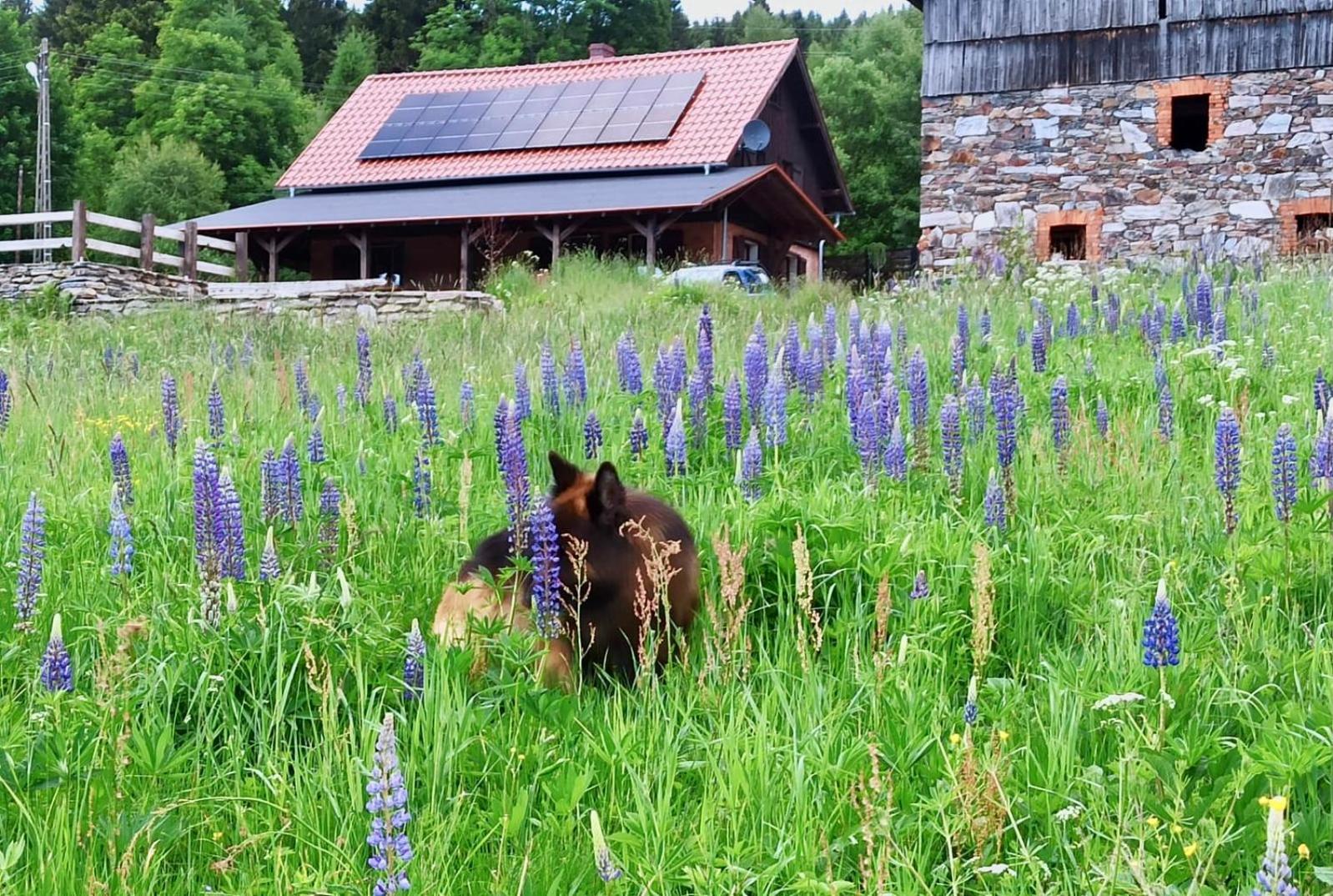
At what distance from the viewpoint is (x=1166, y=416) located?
16.4 feet

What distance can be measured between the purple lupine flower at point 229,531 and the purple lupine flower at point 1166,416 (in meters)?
3.28

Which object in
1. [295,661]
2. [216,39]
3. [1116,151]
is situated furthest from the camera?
[216,39]

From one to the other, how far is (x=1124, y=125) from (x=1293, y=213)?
8.86 ft

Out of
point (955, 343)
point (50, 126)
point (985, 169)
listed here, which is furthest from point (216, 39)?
point (955, 343)

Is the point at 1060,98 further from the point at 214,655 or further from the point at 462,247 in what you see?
the point at 214,655

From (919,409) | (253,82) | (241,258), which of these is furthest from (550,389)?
(253,82)

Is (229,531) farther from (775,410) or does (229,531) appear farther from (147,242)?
(147,242)

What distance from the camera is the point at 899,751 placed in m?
2.72

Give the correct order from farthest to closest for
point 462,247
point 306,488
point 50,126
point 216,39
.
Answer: point 216,39, point 50,126, point 462,247, point 306,488

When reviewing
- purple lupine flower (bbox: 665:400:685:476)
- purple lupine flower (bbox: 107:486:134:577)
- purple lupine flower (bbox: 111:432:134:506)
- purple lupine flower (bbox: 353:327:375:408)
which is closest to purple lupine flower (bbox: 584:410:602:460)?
purple lupine flower (bbox: 665:400:685:476)

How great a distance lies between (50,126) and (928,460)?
165 ft

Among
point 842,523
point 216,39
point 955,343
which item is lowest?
point 842,523

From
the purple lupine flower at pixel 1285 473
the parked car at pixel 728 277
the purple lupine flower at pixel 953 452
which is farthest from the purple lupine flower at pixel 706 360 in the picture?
the parked car at pixel 728 277

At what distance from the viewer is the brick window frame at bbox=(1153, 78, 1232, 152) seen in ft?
65.0
